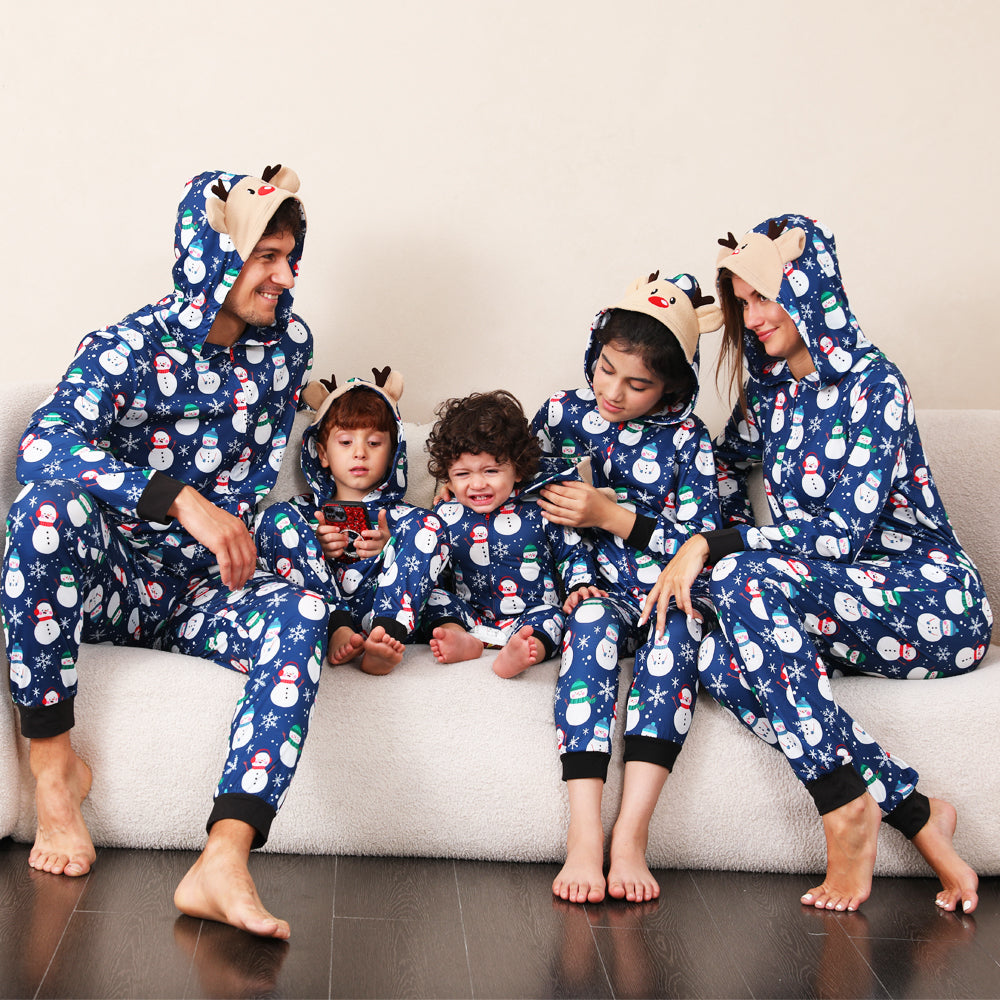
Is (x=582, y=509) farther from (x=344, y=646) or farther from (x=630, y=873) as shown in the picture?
(x=630, y=873)

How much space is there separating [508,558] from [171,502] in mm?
658

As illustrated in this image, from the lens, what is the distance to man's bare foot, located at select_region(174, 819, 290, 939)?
1.33m

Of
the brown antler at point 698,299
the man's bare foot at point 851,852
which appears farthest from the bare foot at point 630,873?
the brown antler at point 698,299

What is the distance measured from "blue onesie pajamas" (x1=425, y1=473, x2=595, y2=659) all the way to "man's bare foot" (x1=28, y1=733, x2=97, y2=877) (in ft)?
2.34

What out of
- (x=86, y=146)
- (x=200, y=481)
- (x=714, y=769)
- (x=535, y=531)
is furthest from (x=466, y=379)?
(x=714, y=769)

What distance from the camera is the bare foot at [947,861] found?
1604 millimetres

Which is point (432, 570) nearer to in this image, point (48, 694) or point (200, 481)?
point (200, 481)

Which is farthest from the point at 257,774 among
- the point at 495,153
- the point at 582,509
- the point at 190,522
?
the point at 495,153

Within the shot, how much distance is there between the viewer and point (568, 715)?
167 centimetres

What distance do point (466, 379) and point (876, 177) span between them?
1.09 m

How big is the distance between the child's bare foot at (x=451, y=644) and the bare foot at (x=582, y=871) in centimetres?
35

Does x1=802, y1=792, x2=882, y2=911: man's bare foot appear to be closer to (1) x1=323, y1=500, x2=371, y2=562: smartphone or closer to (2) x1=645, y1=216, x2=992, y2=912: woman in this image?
(2) x1=645, y1=216, x2=992, y2=912: woman

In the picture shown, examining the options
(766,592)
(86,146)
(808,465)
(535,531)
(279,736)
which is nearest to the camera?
(279,736)

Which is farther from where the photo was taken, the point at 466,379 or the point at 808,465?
the point at 466,379
